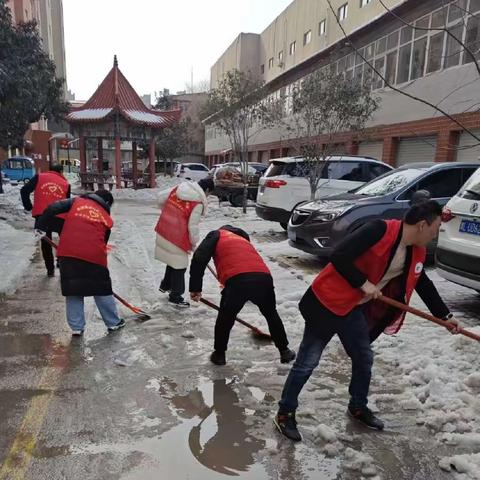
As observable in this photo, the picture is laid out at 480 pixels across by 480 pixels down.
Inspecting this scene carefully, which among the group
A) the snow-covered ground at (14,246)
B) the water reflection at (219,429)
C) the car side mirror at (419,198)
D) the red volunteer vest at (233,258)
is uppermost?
the car side mirror at (419,198)

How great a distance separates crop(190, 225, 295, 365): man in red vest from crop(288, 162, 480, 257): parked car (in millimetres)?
3407

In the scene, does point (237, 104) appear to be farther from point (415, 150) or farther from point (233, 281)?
point (233, 281)

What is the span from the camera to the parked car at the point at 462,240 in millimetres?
4797

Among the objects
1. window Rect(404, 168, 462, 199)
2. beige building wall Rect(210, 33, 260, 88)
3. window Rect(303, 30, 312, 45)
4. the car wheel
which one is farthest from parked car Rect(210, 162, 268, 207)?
beige building wall Rect(210, 33, 260, 88)

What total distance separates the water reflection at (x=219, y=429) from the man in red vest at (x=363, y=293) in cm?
26

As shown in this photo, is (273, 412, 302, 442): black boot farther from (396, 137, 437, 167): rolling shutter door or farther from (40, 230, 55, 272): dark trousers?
(396, 137, 437, 167): rolling shutter door

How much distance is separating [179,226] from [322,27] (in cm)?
2636

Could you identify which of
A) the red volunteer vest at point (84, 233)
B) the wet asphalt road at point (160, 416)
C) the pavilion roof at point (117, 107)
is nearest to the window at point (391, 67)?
the pavilion roof at point (117, 107)

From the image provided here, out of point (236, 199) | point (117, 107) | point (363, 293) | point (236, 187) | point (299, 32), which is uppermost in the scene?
point (299, 32)

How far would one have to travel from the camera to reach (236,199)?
17.1 meters

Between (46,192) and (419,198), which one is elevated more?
(419,198)

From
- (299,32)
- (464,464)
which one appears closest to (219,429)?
(464,464)

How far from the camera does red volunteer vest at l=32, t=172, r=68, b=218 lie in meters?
7.09

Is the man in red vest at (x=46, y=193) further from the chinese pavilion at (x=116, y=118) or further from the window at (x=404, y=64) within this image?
the chinese pavilion at (x=116, y=118)
